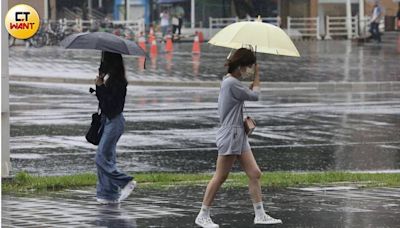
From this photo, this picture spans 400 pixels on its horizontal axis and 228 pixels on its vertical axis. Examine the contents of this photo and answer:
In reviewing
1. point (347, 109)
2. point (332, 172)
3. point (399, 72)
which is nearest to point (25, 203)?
point (332, 172)

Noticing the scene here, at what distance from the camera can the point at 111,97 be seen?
38.2 feet

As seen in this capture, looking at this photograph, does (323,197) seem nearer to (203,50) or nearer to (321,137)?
(321,137)

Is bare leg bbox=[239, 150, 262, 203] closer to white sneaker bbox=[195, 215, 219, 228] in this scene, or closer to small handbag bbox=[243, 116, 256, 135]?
small handbag bbox=[243, 116, 256, 135]

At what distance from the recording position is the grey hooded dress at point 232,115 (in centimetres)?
1030

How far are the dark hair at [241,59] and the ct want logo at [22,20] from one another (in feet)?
9.34

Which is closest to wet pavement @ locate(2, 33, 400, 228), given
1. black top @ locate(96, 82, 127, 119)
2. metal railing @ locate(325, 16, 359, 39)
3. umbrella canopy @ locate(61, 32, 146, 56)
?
black top @ locate(96, 82, 127, 119)

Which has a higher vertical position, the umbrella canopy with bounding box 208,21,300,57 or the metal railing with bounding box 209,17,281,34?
the umbrella canopy with bounding box 208,21,300,57

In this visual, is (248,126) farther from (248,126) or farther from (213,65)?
(213,65)

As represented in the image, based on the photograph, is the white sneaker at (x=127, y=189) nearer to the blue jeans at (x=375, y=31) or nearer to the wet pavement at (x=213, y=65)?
the wet pavement at (x=213, y=65)

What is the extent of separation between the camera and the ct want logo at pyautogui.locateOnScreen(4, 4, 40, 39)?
481 inches

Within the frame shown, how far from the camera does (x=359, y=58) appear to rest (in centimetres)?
4219

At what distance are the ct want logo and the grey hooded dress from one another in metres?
2.88

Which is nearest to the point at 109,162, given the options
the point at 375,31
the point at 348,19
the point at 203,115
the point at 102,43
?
the point at 102,43

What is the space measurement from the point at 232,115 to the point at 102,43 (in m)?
2.03
